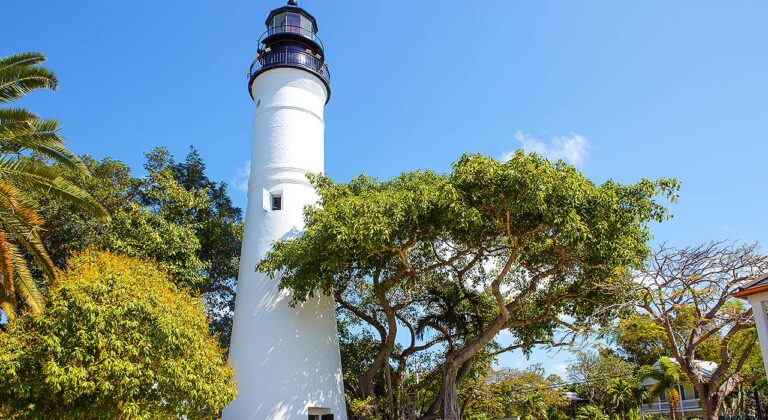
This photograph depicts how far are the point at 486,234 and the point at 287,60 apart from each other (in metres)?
9.35

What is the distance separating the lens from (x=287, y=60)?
66.3ft

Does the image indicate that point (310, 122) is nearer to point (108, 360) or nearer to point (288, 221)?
point (288, 221)

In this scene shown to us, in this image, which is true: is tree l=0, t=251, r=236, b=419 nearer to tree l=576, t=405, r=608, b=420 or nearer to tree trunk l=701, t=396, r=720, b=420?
tree trunk l=701, t=396, r=720, b=420

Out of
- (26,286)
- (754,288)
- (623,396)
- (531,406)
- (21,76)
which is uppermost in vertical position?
(21,76)

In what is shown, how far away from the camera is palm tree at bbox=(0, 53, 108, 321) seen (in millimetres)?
11766

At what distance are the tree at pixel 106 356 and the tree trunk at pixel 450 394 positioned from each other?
6854 mm

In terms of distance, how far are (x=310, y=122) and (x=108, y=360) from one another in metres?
10.7

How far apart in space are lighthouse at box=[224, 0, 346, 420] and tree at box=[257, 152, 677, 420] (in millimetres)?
832

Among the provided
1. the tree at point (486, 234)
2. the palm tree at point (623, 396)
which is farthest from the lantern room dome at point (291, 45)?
the palm tree at point (623, 396)

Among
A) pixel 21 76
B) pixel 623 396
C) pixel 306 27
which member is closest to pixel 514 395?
pixel 623 396

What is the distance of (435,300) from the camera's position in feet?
68.2

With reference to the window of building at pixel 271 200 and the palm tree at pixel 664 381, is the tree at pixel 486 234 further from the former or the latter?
the palm tree at pixel 664 381

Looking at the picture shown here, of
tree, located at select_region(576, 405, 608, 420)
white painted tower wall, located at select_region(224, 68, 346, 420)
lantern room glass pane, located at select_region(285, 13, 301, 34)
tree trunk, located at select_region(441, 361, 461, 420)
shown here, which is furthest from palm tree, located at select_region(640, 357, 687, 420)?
lantern room glass pane, located at select_region(285, 13, 301, 34)

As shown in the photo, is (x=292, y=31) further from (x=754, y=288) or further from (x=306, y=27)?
(x=754, y=288)
